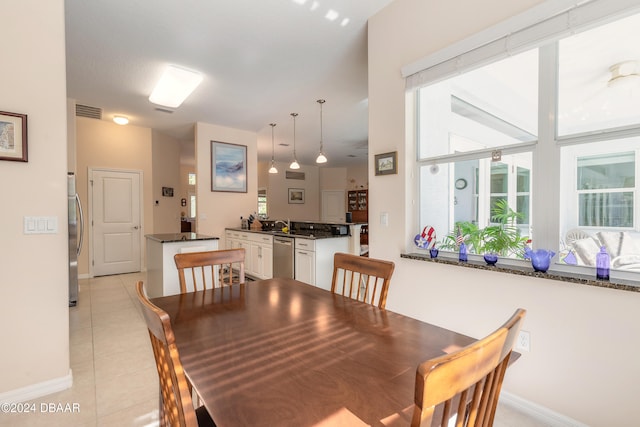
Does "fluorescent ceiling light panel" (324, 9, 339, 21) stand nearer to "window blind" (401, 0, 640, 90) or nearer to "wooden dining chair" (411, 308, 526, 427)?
"window blind" (401, 0, 640, 90)

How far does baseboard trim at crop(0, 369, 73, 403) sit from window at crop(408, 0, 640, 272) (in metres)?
2.83

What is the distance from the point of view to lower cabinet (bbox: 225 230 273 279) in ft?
14.7

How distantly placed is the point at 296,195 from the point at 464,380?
349 inches

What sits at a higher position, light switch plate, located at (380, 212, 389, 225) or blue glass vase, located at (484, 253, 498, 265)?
light switch plate, located at (380, 212, 389, 225)

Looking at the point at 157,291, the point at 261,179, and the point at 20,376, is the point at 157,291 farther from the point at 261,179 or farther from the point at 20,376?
the point at 261,179

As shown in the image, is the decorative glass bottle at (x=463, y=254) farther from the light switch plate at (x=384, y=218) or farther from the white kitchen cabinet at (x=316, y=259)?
the white kitchen cabinet at (x=316, y=259)

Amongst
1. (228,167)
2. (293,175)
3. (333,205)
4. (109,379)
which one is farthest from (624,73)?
(333,205)

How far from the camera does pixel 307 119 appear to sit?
16.7ft

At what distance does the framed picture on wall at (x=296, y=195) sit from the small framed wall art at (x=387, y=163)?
268 inches

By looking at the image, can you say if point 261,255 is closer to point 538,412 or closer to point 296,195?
point 538,412

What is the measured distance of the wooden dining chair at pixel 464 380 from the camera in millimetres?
498

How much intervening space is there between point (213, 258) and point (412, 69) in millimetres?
1994

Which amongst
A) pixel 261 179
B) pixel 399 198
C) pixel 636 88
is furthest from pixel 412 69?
pixel 261 179

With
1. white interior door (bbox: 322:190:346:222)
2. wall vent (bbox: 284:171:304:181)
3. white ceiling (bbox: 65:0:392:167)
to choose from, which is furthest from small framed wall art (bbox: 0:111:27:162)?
white interior door (bbox: 322:190:346:222)
